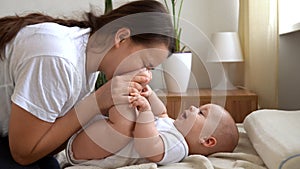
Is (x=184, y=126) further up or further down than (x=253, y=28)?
further down

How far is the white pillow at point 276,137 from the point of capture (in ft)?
2.81

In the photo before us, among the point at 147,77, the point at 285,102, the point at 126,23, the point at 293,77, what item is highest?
the point at 126,23

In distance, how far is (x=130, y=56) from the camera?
1.01m

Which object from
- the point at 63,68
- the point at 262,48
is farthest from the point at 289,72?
the point at 63,68

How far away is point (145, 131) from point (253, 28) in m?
1.68

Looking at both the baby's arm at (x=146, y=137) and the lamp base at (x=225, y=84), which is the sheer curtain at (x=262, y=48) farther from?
the baby's arm at (x=146, y=137)

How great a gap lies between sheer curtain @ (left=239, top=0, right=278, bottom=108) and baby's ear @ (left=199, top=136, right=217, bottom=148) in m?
1.27

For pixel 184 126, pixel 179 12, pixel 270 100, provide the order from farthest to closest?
pixel 179 12 < pixel 270 100 < pixel 184 126

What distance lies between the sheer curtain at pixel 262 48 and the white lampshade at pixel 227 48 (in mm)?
64

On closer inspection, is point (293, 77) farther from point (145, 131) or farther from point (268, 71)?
point (145, 131)

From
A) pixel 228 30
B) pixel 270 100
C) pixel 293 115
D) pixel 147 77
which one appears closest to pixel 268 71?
pixel 270 100

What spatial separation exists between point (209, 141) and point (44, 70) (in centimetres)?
50

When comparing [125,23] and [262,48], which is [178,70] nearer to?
[262,48]

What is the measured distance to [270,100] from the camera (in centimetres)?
233
